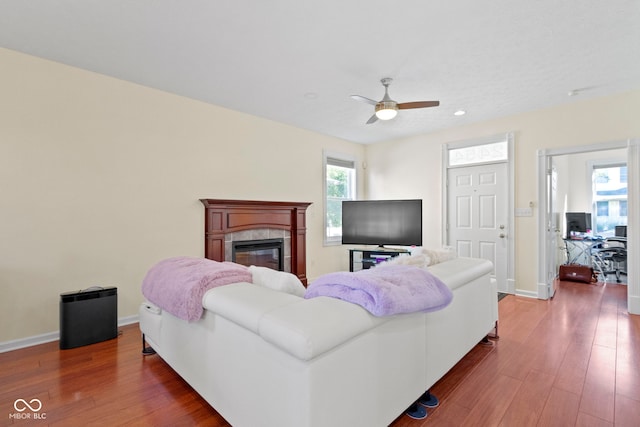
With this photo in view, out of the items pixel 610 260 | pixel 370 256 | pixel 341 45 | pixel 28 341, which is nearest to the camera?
pixel 341 45

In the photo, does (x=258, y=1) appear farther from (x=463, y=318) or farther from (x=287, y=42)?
(x=463, y=318)

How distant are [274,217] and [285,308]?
3.37 m

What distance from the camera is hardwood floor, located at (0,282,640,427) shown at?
182 centimetres

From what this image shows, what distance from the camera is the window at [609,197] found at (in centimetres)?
669

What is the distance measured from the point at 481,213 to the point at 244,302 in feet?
14.8

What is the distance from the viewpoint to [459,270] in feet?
7.63

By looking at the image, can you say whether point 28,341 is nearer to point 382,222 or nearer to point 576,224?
point 382,222

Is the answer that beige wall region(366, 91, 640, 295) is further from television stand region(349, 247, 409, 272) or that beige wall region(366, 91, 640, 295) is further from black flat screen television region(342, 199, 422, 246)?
television stand region(349, 247, 409, 272)

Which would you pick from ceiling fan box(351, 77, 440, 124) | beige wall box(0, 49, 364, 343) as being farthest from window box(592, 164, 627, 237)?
beige wall box(0, 49, 364, 343)

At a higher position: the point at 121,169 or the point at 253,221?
the point at 121,169

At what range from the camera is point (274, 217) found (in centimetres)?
470

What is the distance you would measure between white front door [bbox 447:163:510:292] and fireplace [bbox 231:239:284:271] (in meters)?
2.90

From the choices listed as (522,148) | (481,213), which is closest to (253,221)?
(481,213)

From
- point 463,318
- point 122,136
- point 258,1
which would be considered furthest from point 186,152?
point 463,318
